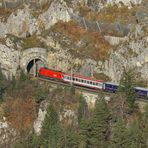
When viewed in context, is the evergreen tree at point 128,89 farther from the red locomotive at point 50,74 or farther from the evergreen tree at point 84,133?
the red locomotive at point 50,74

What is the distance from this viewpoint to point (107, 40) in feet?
382

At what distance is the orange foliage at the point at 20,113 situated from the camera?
110 meters

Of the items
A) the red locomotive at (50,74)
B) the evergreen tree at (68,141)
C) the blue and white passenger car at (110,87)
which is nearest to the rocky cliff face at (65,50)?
the red locomotive at (50,74)

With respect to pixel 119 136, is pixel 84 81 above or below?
above

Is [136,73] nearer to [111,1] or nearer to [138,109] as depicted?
[138,109]

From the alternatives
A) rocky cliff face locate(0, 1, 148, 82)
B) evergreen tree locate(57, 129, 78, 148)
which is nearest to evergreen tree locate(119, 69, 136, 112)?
rocky cliff face locate(0, 1, 148, 82)

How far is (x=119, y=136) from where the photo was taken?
3661 inches

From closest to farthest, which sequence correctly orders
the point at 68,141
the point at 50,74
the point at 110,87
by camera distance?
the point at 68,141, the point at 110,87, the point at 50,74

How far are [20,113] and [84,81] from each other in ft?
41.0

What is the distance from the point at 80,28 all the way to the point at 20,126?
2223cm

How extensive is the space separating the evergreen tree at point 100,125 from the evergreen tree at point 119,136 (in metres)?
2.62

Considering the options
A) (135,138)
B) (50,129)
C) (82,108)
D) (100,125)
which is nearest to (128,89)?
(82,108)

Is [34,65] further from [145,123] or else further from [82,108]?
[145,123]

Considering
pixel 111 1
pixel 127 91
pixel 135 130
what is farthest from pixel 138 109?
pixel 111 1
